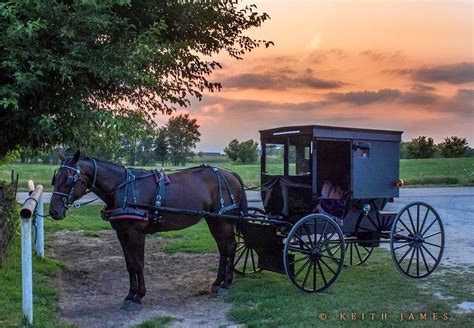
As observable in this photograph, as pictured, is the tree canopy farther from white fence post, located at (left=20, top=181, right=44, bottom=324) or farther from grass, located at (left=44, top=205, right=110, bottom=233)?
grass, located at (left=44, top=205, right=110, bottom=233)

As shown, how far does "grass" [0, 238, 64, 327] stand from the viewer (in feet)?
18.0

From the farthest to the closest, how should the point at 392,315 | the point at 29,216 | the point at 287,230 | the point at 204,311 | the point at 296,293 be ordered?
the point at 287,230
the point at 296,293
the point at 204,311
the point at 392,315
the point at 29,216

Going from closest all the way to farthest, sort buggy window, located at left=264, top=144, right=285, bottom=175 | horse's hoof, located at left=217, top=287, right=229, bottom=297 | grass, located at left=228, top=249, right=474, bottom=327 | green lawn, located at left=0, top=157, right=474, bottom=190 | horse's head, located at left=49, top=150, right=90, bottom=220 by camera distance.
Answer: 1. grass, located at left=228, top=249, right=474, bottom=327
2. horse's head, located at left=49, top=150, right=90, bottom=220
3. horse's hoof, located at left=217, top=287, right=229, bottom=297
4. buggy window, located at left=264, top=144, right=285, bottom=175
5. green lawn, located at left=0, top=157, right=474, bottom=190

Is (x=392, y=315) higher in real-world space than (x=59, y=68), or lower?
lower

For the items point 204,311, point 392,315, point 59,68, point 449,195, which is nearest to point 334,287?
point 392,315

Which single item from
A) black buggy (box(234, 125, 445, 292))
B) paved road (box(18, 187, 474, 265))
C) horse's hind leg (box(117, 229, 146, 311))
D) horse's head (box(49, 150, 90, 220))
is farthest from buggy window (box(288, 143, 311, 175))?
paved road (box(18, 187, 474, 265))

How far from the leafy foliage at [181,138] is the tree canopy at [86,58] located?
4202 cm

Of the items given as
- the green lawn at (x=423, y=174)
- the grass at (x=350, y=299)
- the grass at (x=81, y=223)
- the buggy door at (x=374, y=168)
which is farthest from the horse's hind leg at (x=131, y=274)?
the green lawn at (x=423, y=174)

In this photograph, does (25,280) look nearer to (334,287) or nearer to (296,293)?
(296,293)

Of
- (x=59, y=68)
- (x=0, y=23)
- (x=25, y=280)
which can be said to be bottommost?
(x=25, y=280)

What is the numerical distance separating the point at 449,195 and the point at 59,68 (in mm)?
20487

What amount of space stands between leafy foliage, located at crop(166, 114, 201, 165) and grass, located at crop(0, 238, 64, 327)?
4293cm

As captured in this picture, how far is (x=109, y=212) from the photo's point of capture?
249 inches

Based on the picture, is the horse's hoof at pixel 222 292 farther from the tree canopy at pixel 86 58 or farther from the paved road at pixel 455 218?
the paved road at pixel 455 218
